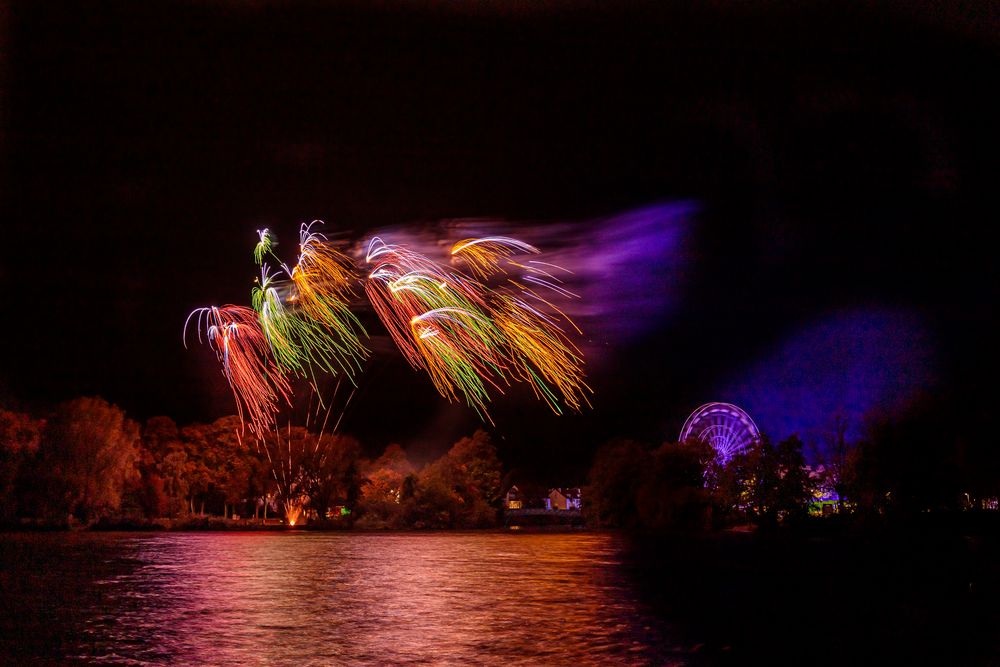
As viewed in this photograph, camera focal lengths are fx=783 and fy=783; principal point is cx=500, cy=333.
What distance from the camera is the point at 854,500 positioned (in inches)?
1689

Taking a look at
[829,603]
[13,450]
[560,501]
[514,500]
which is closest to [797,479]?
[829,603]

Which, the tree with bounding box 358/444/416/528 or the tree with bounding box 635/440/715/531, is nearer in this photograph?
the tree with bounding box 358/444/416/528

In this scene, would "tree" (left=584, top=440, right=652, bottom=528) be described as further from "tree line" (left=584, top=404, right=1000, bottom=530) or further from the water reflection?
the water reflection

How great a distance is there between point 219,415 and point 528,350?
3582 centimetres

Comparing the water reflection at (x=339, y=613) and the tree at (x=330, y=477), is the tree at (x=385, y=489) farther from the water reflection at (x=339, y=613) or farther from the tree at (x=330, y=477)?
the water reflection at (x=339, y=613)

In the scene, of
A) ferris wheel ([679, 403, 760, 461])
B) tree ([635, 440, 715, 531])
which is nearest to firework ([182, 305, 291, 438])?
tree ([635, 440, 715, 531])

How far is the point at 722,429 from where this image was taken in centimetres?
5022

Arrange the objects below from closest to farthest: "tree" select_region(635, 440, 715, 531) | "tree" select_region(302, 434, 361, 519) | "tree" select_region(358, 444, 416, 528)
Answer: "tree" select_region(358, 444, 416, 528)
"tree" select_region(302, 434, 361, 519)
"tree" select_region(635, 440, 715, 531)

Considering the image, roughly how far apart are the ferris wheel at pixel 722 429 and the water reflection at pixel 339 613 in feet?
109

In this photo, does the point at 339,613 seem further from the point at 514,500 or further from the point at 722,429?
the point at 514,500

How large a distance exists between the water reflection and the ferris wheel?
109 feet

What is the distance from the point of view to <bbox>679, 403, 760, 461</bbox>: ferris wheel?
4834 centimetres

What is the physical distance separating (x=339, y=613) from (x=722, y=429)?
145 feet

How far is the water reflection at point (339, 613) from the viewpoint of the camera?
22.6ft
